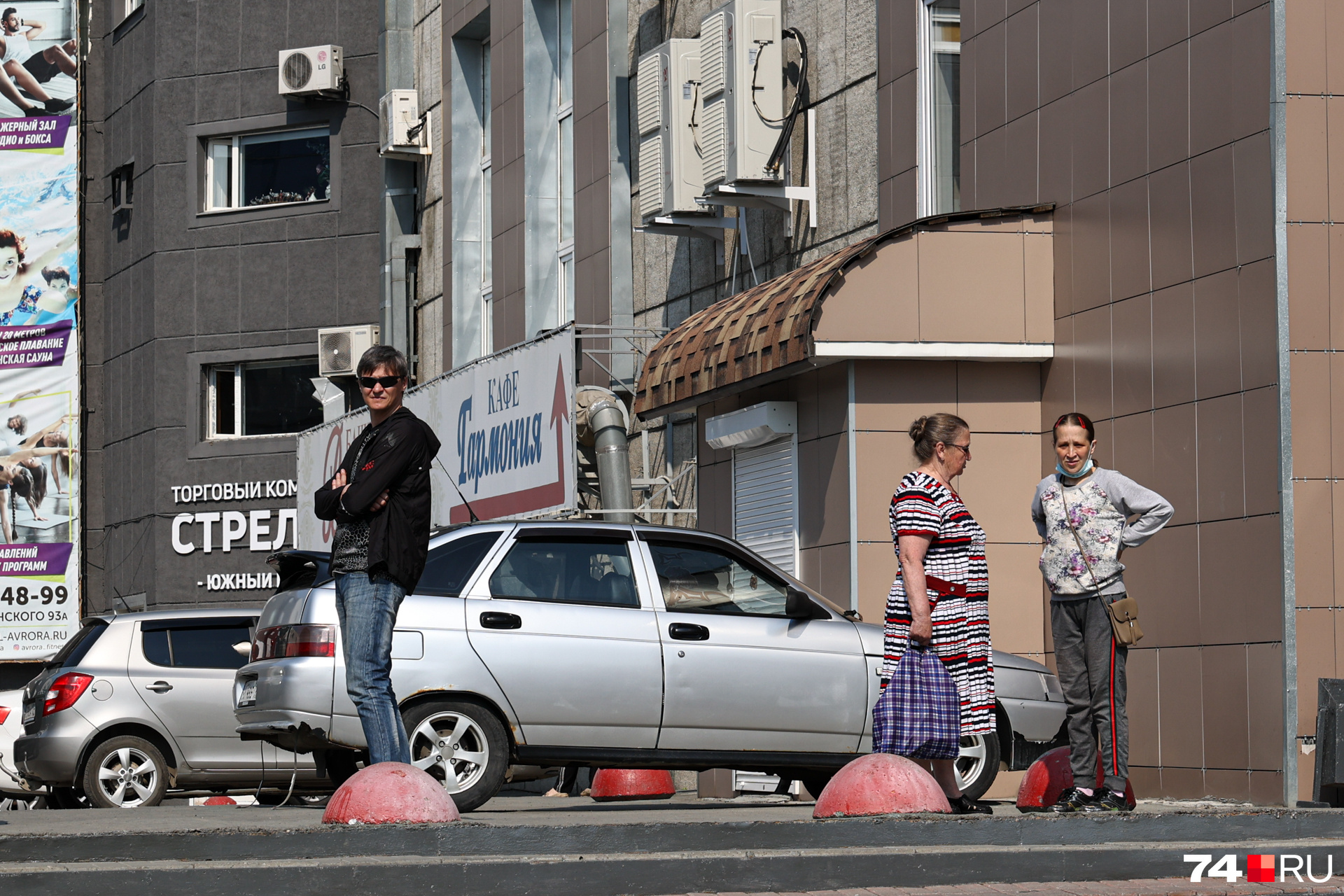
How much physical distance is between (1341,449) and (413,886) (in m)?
6.17

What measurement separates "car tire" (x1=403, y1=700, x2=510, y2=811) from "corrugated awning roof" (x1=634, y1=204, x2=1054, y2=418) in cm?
371

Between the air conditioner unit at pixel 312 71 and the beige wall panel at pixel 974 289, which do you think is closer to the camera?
the beige wall panel at pixel 974 289

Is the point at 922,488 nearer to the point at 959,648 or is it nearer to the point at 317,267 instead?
the point at 959,648

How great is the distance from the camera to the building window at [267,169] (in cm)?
3088

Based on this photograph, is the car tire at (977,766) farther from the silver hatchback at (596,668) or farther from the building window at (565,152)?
the building window at (565,152)

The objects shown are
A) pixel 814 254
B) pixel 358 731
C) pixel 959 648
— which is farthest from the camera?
pixel 814 254

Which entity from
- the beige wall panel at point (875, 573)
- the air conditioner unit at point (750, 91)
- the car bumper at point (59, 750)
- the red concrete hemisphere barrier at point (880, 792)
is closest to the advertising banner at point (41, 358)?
the car bumper at point (59, 750)

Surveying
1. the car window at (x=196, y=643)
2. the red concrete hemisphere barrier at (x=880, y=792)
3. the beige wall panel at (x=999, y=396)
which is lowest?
the red concrete hemisphere barrier at (x=880, y=792)

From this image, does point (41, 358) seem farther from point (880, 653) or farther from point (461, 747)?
point (880, 653)

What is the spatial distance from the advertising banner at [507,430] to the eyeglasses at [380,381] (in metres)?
7.64

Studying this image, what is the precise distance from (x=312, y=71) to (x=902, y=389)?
A: 18.6m

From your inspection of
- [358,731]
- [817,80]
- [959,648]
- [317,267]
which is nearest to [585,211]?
[817,80]

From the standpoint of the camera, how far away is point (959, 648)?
885cm

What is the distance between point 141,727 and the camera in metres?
15.1
